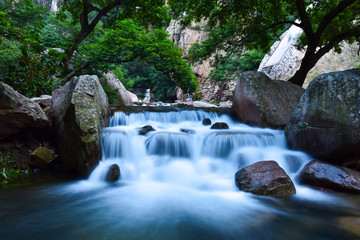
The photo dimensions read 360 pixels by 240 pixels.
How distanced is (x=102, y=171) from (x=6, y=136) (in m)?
2.15

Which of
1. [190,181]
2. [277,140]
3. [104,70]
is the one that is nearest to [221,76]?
[104,70]

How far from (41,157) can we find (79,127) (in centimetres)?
120

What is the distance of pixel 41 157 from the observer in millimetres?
4254

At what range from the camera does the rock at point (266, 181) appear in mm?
3254

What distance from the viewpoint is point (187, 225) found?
2381 millimetres

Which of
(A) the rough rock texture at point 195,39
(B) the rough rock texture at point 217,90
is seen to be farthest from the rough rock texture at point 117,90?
(A) the rough rock texture at point 195,39

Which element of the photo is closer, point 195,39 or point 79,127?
point 79,127

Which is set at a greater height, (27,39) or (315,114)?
(27,39)

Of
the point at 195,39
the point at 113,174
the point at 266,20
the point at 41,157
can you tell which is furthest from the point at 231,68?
the point at 41,157

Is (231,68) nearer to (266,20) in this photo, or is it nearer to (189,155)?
(266,20)

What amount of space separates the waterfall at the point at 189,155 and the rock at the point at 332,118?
0.46 meters

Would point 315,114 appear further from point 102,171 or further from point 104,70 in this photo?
point 104,70

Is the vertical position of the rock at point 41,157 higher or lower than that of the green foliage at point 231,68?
lower

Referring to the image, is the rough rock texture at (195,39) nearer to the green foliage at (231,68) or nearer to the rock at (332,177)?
the green foliage at (231,68)
